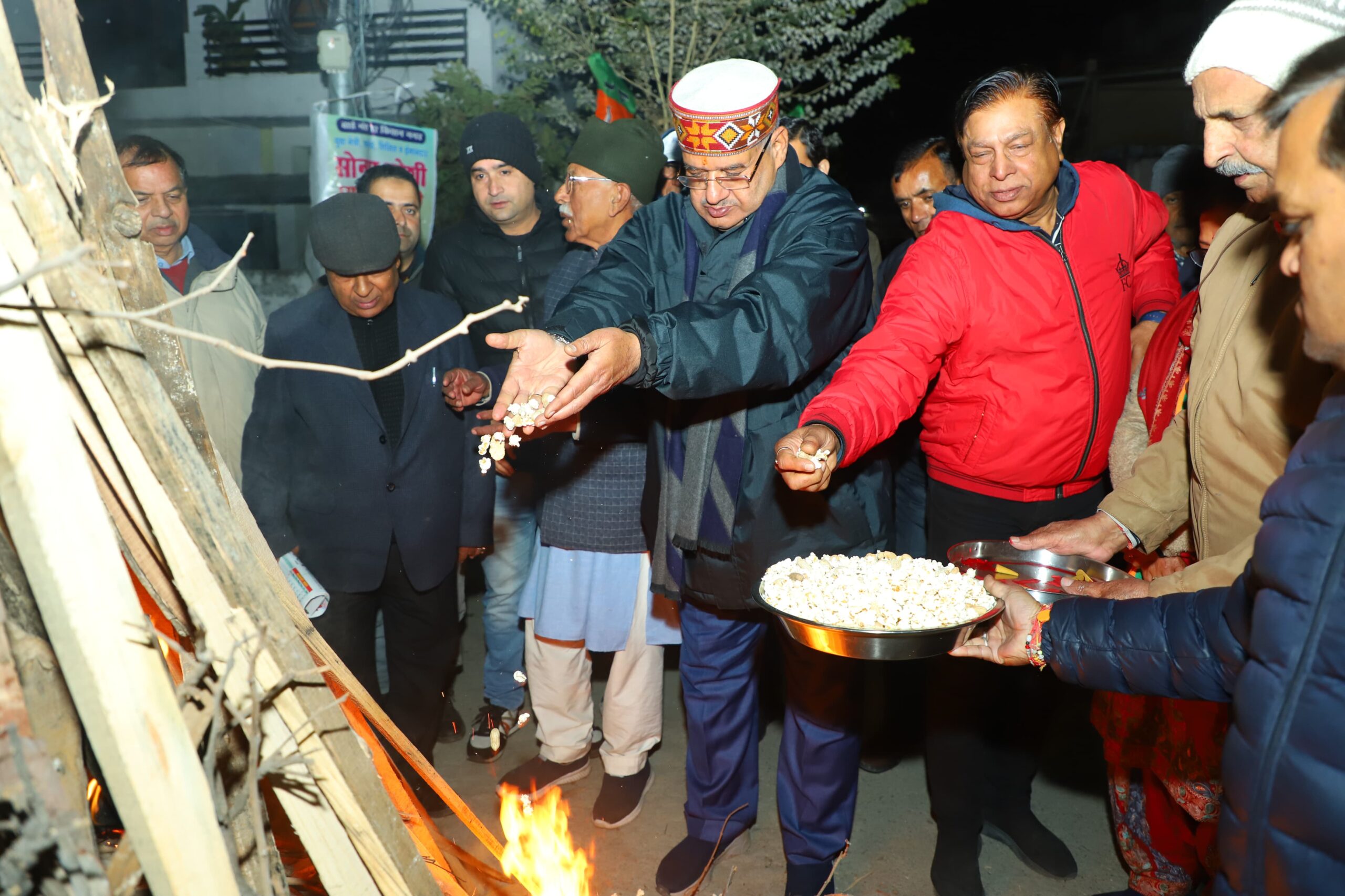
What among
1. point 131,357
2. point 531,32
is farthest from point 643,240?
point 531,32

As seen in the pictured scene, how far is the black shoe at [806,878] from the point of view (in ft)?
9.98

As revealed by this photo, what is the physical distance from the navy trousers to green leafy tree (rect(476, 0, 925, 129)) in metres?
5.50

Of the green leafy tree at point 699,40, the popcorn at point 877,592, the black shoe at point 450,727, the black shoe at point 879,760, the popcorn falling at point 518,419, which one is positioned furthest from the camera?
the green leafy tree at point 699,40

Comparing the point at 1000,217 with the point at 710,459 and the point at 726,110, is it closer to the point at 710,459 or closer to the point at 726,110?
the point at 726,110

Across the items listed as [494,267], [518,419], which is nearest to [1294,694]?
[518,419]

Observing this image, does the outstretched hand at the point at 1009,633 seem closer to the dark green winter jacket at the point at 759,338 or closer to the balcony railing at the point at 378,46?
the dark green winter jacket at the point at 759,338

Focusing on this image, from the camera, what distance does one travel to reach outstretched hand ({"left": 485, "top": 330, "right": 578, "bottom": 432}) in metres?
2.41

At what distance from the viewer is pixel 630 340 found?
7.72 feet

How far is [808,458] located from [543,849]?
171 centimetres

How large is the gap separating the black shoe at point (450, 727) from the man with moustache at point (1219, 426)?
2.76m

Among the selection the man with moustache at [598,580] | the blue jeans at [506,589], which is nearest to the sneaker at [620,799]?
the man with moustache at [598,580]

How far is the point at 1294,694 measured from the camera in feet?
4.20

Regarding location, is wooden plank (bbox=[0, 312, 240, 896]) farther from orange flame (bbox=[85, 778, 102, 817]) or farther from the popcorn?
the popcorn

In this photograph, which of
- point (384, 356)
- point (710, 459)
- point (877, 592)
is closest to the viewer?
point (877, 592)
